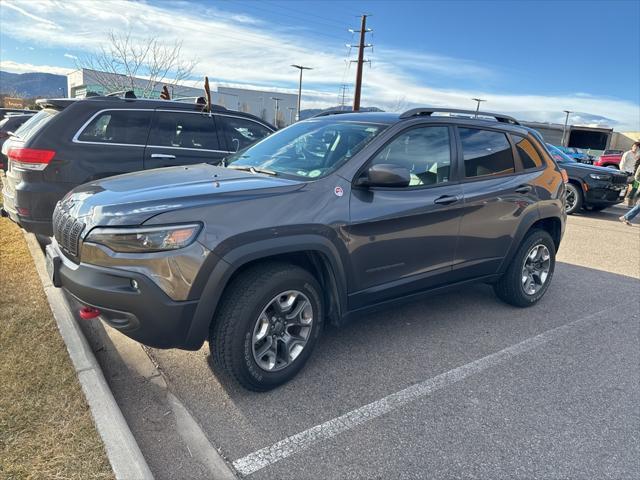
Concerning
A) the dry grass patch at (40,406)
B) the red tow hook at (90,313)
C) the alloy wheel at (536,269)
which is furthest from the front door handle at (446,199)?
the dry grass patch at (40,406)

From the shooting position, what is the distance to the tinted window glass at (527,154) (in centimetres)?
470

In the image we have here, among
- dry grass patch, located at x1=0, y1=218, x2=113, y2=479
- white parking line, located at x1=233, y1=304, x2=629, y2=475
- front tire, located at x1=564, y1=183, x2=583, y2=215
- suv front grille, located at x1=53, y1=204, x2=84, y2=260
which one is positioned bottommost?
white parking line, located at x1=233, y1=304, x2=629, y2=475

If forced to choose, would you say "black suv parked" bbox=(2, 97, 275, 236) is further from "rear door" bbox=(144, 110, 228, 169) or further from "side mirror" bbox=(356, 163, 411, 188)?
"side mirror" bbox=(356, 163, 411, 188)

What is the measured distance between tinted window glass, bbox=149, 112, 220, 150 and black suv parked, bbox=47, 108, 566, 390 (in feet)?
7.27

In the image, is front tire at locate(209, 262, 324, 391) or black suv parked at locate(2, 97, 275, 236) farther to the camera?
black suv parked at locate(2, 97, 275, 236)

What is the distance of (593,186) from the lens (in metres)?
11.4

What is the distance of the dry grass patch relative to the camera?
230cm

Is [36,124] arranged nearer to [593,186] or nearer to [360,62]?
[593,186]

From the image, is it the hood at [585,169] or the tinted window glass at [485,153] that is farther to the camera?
→ the hood at [585,169]

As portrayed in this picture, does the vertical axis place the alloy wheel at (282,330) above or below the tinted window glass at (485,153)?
below

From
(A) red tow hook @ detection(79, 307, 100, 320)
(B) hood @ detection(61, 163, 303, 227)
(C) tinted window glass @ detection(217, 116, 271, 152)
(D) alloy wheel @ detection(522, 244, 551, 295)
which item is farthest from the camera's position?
(C) tinted window glass @ detection(217, 116, 271, 152)

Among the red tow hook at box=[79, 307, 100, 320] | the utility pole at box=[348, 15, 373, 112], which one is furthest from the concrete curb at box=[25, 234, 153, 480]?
the utility pole at box=[348, 15, 373, 112]

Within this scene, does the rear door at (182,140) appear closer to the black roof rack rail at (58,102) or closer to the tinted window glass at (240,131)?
the tinted window glass at (240,131)

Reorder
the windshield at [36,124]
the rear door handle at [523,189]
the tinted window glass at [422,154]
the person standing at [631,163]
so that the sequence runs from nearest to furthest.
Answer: the tinted window glass at [422,154] → the rear door handle at [523,189] → the windshield at [36,124] → the person standing at [631,163]
